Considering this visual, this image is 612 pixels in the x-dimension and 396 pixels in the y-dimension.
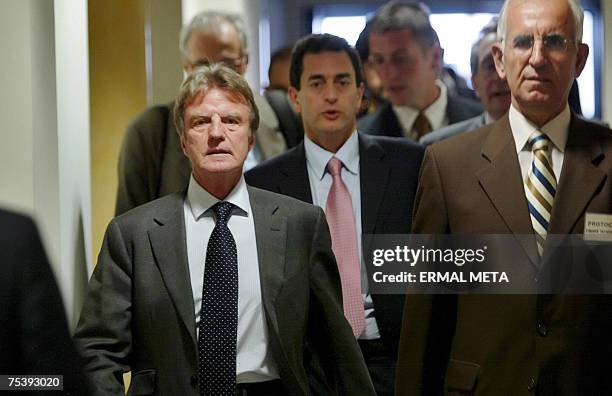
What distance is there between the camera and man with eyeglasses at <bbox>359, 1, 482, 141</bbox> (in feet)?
10.6

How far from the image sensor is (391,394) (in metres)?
3.20

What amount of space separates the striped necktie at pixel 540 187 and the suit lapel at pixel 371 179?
0.43 metres

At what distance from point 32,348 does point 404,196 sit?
57.4 inches

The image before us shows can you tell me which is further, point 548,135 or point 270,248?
point 548,135

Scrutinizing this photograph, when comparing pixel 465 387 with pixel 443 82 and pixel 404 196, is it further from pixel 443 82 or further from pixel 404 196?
pixel 443 82

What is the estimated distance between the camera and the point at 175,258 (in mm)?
2941

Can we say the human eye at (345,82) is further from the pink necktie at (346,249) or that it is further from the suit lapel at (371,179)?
the pink necktie at (346,249)

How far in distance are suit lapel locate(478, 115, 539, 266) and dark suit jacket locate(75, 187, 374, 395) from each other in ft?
1.66

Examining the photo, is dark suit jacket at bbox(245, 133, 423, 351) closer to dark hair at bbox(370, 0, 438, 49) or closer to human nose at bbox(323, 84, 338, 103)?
human nose at bbox(323, 84, 338, 103)

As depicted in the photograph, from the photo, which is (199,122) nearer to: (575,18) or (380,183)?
(380,183)

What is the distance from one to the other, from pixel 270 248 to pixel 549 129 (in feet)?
2.85

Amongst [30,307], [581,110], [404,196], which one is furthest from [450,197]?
[30,307]

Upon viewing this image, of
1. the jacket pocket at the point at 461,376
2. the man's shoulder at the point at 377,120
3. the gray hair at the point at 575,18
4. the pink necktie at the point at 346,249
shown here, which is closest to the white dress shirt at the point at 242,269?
the pink necktie at the point at 346,249

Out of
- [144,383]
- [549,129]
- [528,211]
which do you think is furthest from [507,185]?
[144,383]
